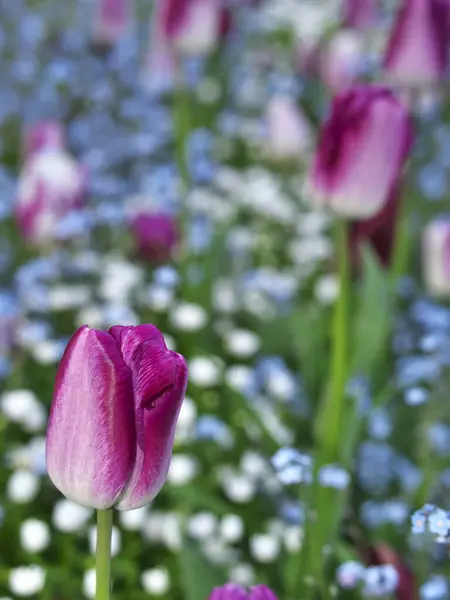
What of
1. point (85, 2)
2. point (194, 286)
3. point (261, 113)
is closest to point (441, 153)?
point (261, 113)

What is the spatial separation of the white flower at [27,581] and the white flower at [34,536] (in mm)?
38

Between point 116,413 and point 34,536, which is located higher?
point 116,413

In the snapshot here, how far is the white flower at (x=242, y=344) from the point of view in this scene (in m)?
1.25

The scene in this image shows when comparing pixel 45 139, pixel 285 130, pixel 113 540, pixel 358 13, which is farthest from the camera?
pixel 285 130

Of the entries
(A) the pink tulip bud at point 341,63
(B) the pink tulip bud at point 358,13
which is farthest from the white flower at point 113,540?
(B) the pink tulip bud at point 358,13

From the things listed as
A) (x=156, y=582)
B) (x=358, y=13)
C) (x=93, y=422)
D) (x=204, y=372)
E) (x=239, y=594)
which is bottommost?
(x=156, y=582)

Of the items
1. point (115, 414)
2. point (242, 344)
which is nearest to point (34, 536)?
point (242, 344)

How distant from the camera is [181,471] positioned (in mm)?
1021

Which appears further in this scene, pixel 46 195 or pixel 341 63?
pixel 341 63

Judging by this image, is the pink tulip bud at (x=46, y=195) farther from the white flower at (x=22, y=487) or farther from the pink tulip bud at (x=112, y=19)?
the pink tulip bud at (x=112, y=19)

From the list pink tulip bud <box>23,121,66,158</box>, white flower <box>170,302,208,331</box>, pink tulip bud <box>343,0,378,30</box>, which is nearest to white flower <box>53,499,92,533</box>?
white flower <box>170,302,208,331</box>

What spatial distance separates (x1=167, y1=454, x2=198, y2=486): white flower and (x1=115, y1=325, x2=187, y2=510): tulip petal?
46 centimetres

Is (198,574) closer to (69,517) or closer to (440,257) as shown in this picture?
(69,517)

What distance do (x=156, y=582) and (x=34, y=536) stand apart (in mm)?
129
